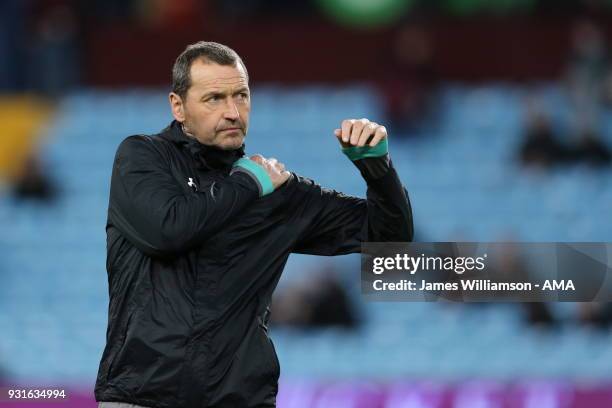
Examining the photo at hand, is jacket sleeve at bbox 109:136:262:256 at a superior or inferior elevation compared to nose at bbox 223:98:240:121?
inferior

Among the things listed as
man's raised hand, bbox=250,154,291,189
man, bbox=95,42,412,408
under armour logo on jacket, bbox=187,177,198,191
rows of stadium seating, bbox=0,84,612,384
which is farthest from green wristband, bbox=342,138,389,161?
rows of stadium seating, bbox=0,84,612,384

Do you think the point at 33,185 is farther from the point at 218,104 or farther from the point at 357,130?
the point at 357,130

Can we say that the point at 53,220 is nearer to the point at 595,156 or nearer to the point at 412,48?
the point at 412,48

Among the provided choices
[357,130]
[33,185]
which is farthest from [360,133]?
[33,185]

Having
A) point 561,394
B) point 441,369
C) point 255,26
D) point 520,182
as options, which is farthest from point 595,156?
point 561,394

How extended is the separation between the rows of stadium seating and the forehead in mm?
5628

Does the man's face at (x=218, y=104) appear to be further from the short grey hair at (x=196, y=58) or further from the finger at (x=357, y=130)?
the finger at (x=357, y=130)

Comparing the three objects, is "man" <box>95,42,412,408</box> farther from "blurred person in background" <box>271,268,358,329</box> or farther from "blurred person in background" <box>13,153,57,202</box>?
"blurred person in background" <box>13,153,57,202</box>

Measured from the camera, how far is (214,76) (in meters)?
3.58

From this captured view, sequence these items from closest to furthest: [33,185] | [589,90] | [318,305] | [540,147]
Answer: [318,305], [540,147], [589,90], [33,185]

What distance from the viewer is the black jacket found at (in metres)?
3.33

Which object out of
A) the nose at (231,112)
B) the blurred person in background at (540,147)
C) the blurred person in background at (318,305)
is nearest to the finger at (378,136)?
the nose at (231,112)

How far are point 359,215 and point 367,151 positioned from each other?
28 cm

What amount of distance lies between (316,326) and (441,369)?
96 cm
